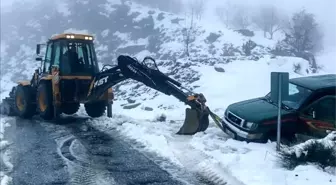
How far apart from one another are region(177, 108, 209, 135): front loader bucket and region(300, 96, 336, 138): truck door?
246 centimetres

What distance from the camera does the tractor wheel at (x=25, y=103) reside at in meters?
13.8

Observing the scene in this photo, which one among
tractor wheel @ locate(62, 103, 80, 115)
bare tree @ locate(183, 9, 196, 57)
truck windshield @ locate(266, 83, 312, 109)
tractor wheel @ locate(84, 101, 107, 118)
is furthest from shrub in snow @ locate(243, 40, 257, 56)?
truck windshield @ locate(266, 83, 312, 109)

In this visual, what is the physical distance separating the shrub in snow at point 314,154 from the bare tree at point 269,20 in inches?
2104

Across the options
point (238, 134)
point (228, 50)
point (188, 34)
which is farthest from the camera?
point (188, 34)

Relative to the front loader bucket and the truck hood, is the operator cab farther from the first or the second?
the truck hood

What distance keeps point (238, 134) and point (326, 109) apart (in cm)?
187

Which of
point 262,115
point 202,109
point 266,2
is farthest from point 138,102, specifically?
point 266,2

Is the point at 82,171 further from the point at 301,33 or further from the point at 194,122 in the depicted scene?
the point at 301,33

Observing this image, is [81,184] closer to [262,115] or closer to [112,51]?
[262,115]

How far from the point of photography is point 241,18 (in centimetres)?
6781

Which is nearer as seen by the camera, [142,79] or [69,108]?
[142,79]

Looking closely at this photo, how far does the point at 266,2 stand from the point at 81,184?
6895 cm

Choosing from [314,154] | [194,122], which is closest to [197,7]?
[194,122]

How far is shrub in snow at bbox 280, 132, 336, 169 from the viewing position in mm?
6625
